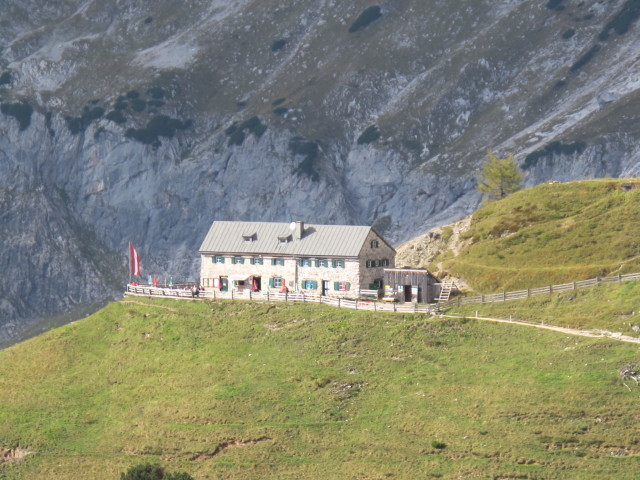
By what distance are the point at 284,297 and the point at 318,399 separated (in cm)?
1806

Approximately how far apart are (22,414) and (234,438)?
18.0 m

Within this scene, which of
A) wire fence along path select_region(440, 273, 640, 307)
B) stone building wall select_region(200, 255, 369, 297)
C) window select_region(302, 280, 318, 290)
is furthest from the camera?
window select_region(302, 280, 318, 290)

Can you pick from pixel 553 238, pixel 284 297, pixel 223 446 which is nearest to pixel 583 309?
pixel 553 238

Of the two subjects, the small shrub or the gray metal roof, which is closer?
the gray metal roof

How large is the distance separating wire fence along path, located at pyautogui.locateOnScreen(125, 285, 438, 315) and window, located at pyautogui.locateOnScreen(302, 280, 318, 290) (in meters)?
1.72

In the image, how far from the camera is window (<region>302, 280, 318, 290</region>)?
336 feet

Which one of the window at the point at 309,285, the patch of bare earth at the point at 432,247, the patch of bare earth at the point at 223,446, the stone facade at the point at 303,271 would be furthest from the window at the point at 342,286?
the patch of bare earth at the point at 223,446

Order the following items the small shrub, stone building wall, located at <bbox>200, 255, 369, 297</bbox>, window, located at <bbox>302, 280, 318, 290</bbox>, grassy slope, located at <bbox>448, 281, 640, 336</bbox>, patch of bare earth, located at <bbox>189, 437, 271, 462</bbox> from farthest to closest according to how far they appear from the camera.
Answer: the small shrub, window, located at <bbox>302, 280, 318, 290</bbox>, stone building wall, located at <bbox>200, 255, 369, 297</bbox>, grassy slope, located at <bbox>448, 281, 640, 336</bbox>, patch of bare earth, located at <bbox>189, 437, 271, 462</bbox>

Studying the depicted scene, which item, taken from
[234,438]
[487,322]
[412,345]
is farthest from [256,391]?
[487,322]

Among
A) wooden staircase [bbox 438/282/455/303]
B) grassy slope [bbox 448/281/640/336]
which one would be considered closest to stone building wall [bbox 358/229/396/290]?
wooden staircase [bbox 438/282/455/303]

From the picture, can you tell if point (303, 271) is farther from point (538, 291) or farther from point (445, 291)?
point (538, 291)

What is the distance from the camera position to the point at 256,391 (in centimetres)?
8531

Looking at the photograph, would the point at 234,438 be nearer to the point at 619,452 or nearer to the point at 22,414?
the point at 22,414

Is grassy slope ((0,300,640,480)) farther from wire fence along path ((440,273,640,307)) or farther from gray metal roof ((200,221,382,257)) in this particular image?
gray metal roof ((200,221,382,257))
